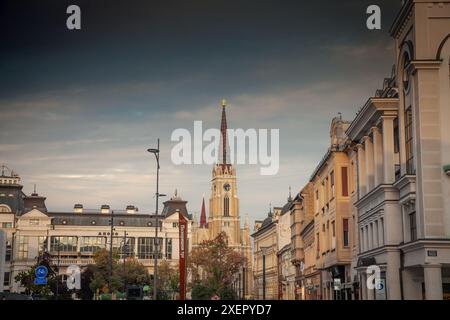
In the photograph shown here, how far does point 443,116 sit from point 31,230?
95.7 meters

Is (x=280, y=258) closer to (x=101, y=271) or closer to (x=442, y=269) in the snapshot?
(x=101, y=271)

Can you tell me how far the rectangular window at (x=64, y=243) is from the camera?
390 ft

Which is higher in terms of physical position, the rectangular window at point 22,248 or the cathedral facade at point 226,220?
the cathedral facade at point 226,220

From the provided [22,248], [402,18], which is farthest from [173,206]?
[402,18]

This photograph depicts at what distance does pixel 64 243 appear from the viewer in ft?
392

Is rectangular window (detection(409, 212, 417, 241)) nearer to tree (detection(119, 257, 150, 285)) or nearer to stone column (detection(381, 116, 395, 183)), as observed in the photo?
stone column (detection(381, 116, 395, 183))

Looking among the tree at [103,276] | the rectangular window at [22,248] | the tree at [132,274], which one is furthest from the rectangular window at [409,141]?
the rectangular window at [22,248]

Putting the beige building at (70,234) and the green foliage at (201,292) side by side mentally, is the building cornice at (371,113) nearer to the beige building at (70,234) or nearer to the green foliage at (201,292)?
the green foliage at (201,292)

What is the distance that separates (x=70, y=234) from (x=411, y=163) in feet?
308

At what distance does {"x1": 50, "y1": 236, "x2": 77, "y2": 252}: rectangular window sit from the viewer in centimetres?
11881

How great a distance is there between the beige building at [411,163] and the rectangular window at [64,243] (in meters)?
85.4

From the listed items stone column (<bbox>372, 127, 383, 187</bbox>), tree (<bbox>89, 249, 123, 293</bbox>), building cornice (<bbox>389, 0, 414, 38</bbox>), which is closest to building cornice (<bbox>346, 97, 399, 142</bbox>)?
stone column (<bbox>372, 127, 383, 187</bbox>)

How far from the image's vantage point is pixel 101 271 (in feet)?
267
